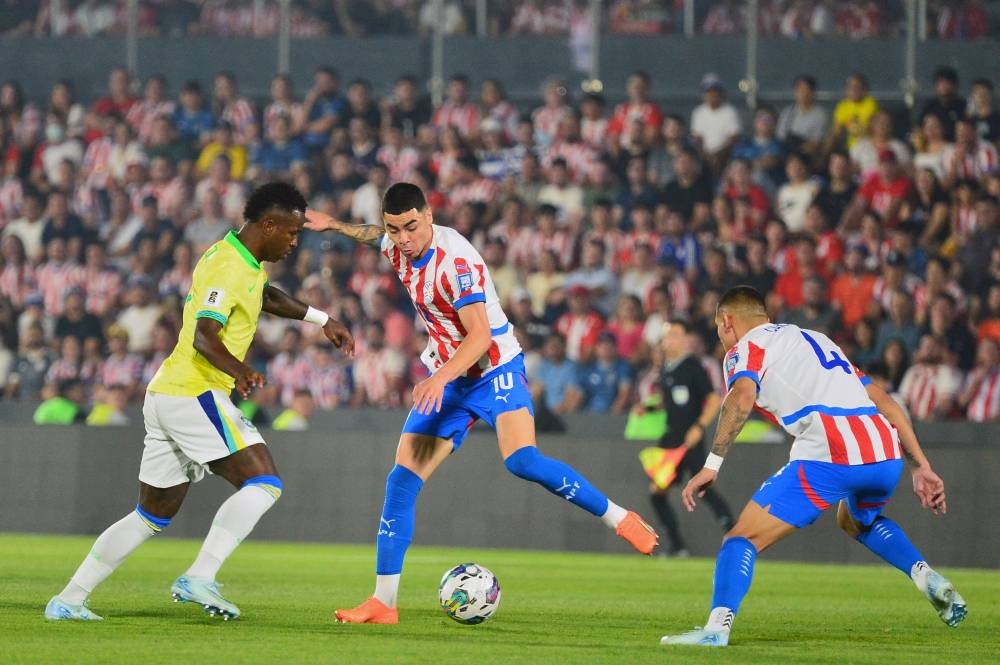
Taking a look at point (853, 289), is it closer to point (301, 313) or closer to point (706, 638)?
point (301, 313)

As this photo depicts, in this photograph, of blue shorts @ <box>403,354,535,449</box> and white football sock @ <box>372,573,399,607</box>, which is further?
blue shorts @ <box>403,354,535,449</box>

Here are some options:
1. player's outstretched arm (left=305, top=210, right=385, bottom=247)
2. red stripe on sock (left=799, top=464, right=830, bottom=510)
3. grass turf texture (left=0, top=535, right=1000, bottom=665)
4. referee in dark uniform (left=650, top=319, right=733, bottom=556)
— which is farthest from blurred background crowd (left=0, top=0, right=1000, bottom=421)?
red stripe on sock (left=799, top=464, right=830, bottom=510)

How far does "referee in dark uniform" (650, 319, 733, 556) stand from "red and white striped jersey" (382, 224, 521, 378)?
7084 millimetres

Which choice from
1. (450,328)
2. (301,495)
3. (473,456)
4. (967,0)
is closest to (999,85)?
(967,0)

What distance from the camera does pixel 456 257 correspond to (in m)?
8.80

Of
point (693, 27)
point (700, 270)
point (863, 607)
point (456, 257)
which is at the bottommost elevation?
point (863, 607)

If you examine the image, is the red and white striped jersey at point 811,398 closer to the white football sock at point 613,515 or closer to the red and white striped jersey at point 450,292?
the white football sock at point 613,515

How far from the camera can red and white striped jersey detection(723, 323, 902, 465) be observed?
26.7 ft

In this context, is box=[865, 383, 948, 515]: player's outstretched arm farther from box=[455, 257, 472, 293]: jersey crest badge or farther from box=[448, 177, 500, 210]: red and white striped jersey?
box=[448, 177, 500, 210]: red and white striped jersey

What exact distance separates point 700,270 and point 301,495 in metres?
5.02

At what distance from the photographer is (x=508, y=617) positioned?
31.0ft

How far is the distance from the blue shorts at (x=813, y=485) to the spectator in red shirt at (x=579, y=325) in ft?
32.3

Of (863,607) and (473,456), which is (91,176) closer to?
(473,456)

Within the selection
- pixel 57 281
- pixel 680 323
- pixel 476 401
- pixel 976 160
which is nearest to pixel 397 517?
pixel 476 401
